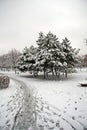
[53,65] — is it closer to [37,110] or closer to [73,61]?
[73,61]

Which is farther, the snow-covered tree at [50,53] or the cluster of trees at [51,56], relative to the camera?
the cluster of trees at [51,56]

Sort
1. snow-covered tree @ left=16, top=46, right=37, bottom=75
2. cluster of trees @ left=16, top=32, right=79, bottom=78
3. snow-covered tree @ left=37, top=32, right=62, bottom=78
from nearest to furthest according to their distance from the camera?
1. snow-covered tree @ left=37, top=32, right=62, bottom=78
2. cluster of trees @ left=16, top=32, right=79, bottom=78
3. snow-covered tree @ left=16, top=46, right=37, bottom=75

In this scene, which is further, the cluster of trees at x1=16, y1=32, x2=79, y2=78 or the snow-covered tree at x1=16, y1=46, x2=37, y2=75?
the snow-covered tree at x1=16, y1=46, x2=37, y2=75

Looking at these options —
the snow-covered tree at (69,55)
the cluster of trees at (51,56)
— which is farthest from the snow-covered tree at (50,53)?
the snow-covered tree at (69,55)

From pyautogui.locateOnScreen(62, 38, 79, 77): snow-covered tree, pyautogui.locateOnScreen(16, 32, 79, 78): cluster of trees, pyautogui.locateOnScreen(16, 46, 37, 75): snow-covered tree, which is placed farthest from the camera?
pyautogui.locateOnScreen(16, 46, 37, 75): snow-covered tree

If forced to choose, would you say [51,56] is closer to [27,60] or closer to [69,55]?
[69,55]

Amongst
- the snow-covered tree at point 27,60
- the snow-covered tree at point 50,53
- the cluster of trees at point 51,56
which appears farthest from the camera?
the snow-covered tree at point 27,60

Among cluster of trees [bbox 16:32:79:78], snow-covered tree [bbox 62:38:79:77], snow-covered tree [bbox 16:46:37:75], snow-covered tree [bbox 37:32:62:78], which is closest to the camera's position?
snow-covered tree [bbox 37:32:62:78]

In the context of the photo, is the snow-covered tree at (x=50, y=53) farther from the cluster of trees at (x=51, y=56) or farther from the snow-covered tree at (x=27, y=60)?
the snow-covered tree at (x=27, y=60)

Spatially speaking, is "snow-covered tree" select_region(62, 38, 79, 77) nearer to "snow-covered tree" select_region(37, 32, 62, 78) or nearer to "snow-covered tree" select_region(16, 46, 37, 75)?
"snow-covered tree" select_region(37, 32, 62, 78)

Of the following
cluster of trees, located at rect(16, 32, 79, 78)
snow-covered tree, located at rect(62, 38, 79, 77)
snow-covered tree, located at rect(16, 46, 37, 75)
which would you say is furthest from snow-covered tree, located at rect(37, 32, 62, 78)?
snow-covered tree, located at rect(16, 46, 37, 75)

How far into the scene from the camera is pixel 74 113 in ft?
21.2

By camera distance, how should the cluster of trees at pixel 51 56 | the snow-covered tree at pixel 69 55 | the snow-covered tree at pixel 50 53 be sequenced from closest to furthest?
the snow-covered tree at pixel 50 53, the cluster of trees at pixel 51 56, the snow-covered tree at pixel 69 55

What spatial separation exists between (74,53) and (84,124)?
2204cm
